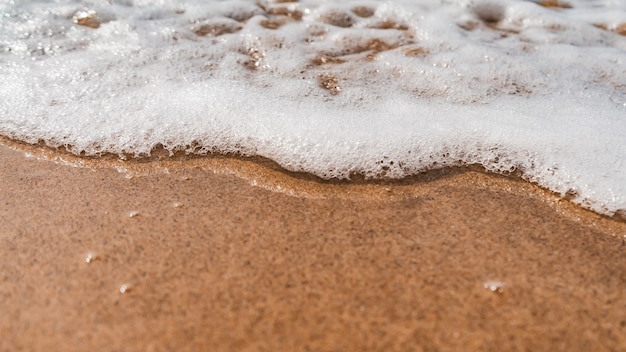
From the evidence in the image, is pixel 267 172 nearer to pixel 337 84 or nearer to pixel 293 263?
pixel 293 263

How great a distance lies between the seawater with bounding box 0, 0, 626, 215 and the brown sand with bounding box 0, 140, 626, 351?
0.15 m

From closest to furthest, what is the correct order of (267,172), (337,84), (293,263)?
(293,263)
(267,172)
(337,84)

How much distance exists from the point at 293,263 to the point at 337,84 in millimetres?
1086

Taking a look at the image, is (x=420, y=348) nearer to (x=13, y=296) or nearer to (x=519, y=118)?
(x=13, y=296)

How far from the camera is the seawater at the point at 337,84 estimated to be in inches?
67.7

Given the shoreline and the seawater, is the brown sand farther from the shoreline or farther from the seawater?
the seawater

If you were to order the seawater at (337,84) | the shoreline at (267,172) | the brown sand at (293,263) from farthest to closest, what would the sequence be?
the seawater at (337,84)
the shoreline at (267,172)
the brown sand at (293,263)

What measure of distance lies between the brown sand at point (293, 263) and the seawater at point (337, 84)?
0.15 meters

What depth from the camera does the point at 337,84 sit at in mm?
2148

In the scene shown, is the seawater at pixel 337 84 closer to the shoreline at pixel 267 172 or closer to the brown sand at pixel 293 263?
the shoreline at pixel 267 172

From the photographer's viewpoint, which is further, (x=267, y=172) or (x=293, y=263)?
(x=267, y=172)

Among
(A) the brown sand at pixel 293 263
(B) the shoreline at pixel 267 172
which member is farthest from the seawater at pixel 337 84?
(A) the brown sand at pixel 293 263

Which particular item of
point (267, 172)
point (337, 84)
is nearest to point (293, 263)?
point (267, 172)

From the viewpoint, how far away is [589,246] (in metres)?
1.35
